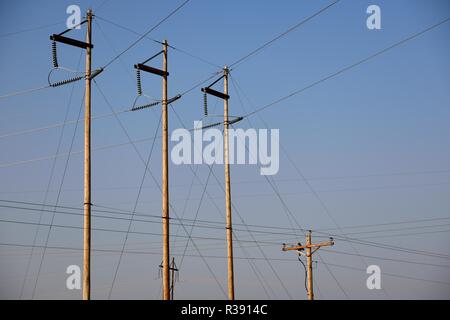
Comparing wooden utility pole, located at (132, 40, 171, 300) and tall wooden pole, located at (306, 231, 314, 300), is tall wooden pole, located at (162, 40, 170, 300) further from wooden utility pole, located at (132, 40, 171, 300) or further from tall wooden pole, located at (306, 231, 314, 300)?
tall wooden pole, located at (306, 231, 314, 300)

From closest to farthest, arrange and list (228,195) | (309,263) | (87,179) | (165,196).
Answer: (87,179) < (165,196) < (228,195) < (309,263)

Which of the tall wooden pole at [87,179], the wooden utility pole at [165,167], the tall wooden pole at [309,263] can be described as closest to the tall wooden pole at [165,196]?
the wooden utility pole at [165,167]

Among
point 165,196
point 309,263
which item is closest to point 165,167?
point 165,196

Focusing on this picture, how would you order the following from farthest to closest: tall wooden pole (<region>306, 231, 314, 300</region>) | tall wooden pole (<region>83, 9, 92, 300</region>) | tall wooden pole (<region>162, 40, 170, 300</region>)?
tall wooden pole (<region>306, 231, 314, 300</region>) < tall wooden pole (<region>162, 40, 170, 300</region>) < tall wooden pole (<region>83, 9, 92, 300</region>)

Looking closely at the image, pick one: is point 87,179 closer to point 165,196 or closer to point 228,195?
point 165,196

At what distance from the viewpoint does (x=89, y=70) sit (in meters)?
29.5

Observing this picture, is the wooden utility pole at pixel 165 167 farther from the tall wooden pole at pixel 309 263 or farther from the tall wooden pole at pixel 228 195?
the tall wooden pole at pixel 309 263

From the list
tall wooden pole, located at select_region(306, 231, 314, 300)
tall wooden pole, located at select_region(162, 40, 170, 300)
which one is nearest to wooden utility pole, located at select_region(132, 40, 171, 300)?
tall wooden pole, located at select_region(162, 40, 170, 300)
